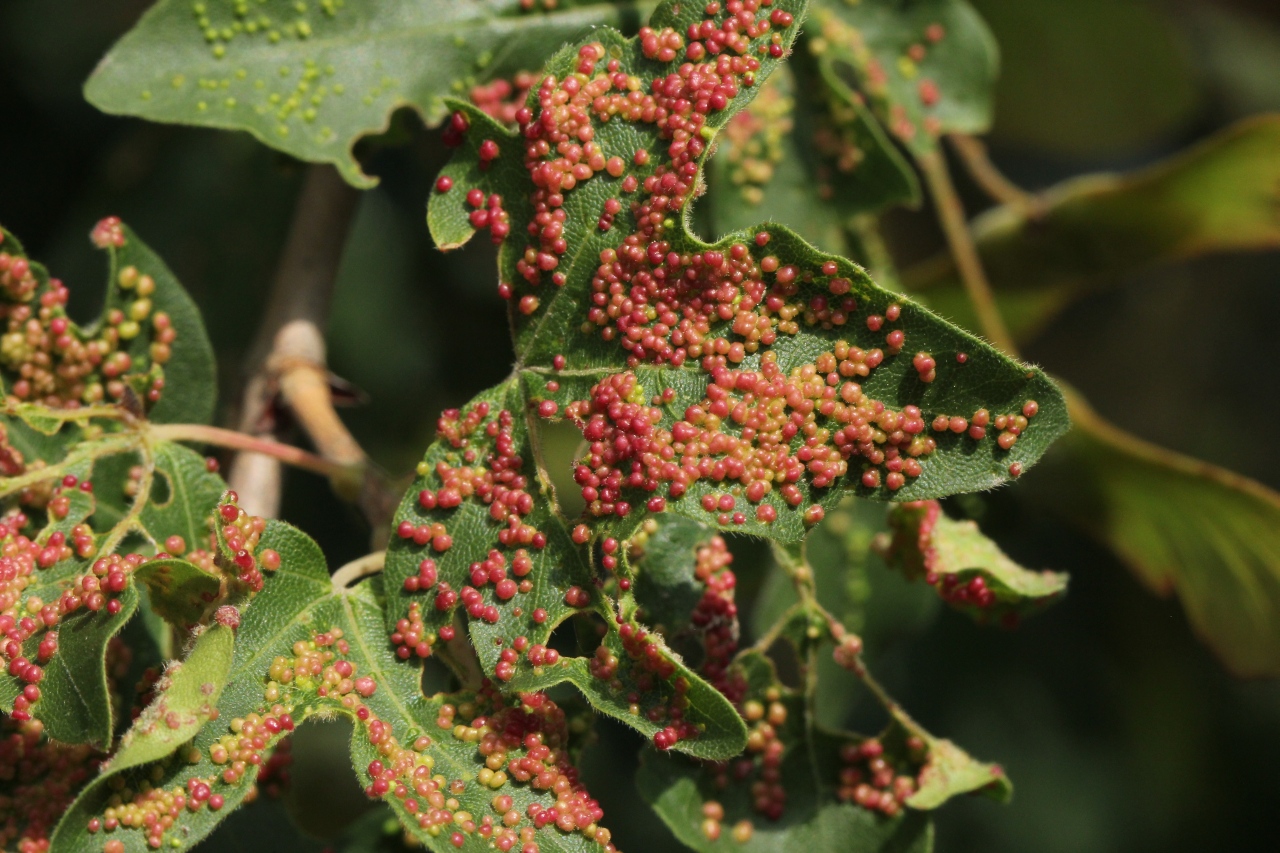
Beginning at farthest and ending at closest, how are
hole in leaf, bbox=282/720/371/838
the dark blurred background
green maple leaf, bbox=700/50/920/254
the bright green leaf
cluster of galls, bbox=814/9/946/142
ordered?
hole in leaf, bbox=282/720/371/838, the dark blurred background, cluster of galls, bbox=814/9/946/142, green maple leaf, bbox=700/50/920/254, the bright green leaf

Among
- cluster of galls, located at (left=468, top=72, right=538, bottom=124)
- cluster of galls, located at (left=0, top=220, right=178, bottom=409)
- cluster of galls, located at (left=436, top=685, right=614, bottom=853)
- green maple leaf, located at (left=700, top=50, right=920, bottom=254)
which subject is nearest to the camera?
cluster of galls, located at (left=436, top=685, right=614, bottom=853)

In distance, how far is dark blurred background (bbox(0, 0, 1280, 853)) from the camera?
241cm

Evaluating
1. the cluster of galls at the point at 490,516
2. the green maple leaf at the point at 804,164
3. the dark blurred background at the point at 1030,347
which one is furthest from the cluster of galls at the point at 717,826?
the green maple leaf at the point at 804,164

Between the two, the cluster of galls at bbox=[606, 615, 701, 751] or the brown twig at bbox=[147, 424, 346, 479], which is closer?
the cluster of galls at bbox=[606, 615, 701, 751]

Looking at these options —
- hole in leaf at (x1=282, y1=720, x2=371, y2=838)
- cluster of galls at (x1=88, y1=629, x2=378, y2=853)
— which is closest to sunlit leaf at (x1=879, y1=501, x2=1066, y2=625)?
cluster of galls at (x1=88, y1=629, x2=378, y2=853)

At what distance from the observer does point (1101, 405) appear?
3.53 metres

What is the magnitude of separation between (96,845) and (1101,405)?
3.17 metres

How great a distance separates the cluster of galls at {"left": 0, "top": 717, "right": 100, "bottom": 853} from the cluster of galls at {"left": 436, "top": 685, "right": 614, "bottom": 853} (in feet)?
1.48

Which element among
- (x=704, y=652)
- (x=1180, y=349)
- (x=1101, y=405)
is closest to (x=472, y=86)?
(x=704, y=652)

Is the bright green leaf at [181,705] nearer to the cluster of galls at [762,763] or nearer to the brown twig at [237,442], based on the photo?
the brown twig at [237,442]

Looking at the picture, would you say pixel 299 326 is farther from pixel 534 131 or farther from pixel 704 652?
pixel 704 652

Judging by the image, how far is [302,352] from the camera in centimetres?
170

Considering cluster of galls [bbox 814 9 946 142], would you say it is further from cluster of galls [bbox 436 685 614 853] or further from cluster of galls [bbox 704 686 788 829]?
cluster of galls [bbox 436 685 614 853]

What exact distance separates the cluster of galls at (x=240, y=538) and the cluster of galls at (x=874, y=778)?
2.57ft
